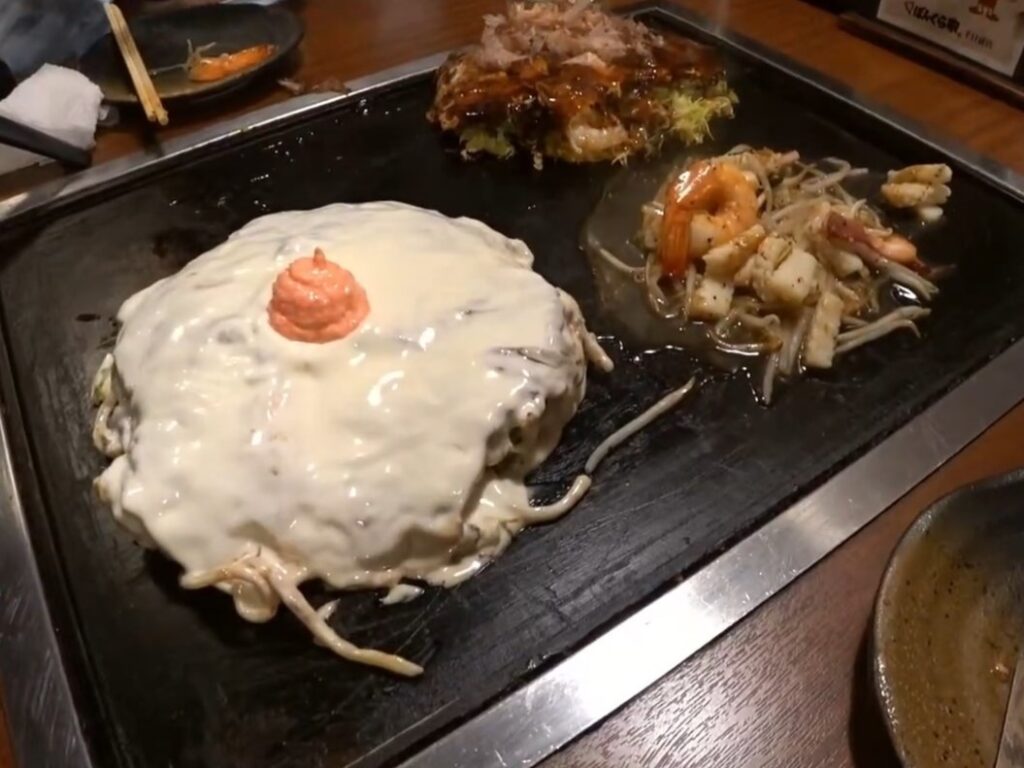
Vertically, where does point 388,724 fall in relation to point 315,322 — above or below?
below

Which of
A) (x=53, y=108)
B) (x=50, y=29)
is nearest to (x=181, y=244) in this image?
(x=53, y=108)

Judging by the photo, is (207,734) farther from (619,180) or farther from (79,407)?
(619,180)

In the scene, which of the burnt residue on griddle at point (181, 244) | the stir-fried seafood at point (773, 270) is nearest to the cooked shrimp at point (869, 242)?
the stir-fried seafood at point (773, 270)

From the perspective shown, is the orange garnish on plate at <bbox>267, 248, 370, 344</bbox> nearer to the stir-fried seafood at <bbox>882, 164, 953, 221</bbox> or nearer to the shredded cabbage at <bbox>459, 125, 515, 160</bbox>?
the shredded cabbage at <bbox>459, 125, 515, 160</bbox>

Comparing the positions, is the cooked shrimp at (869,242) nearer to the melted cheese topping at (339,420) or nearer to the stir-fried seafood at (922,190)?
the stir-fried seafood at (922,190)

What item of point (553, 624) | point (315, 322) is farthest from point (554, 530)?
point (315, 322)
